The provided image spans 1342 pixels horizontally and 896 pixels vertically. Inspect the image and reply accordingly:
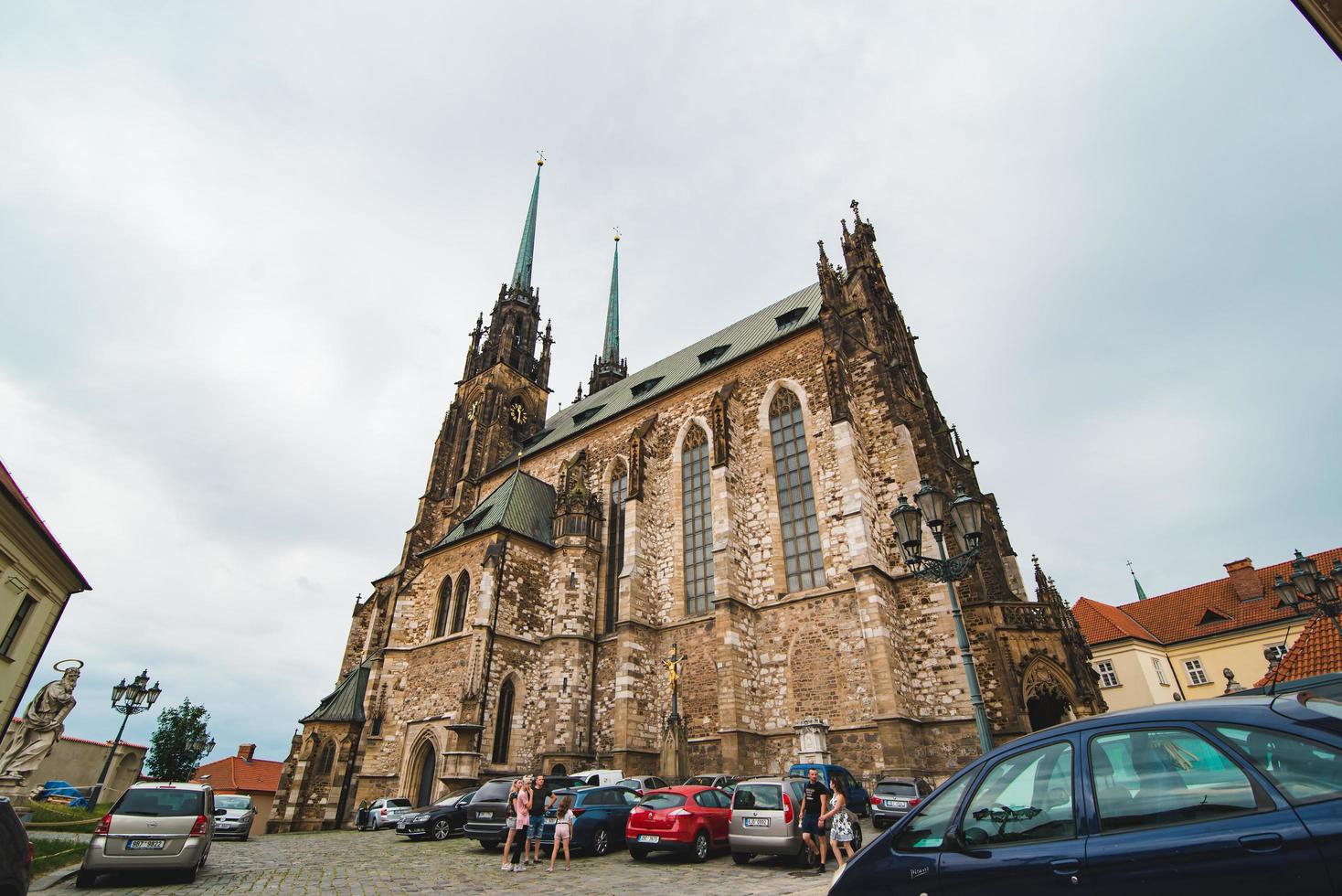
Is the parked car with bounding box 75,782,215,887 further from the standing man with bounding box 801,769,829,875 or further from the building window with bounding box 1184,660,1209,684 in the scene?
the building window with bounding box 1184,660,1209,684

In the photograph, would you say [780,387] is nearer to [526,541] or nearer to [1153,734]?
[526,541]

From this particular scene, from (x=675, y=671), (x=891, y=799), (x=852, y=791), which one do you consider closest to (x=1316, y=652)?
(x=891, y=799)

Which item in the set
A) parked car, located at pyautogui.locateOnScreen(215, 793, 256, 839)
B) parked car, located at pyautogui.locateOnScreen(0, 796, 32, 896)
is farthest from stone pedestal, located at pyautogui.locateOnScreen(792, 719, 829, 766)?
parked car, located at pyautogui.locateOnScreen(215, 793, 256, 839)

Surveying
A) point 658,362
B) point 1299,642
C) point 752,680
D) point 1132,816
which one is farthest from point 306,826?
point 1299,642

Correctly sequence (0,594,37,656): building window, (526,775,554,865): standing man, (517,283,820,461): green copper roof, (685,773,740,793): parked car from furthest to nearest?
1. (517,283,820,461): green copper roof
2. (685,773,740,793): parked car
3. (0,594,37,656): building window
4. (526,775,554,865): standing man

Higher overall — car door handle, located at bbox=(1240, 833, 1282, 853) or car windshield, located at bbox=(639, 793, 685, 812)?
car windshield, located at bbox=(639, 793, 685, 812)

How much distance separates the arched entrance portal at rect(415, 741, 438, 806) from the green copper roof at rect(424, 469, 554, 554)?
268 inches

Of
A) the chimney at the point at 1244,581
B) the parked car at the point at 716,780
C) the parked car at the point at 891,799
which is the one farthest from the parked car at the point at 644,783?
the chimney at the point at 1244,581

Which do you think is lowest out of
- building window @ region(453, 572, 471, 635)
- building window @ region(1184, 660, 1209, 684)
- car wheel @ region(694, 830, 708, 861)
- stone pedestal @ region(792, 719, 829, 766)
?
car wheel @ region(694, 830, 708, 861)

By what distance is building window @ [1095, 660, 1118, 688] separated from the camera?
97.9ft

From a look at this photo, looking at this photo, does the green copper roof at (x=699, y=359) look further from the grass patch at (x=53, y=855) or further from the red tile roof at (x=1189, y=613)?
the red tile roof at (x=1189, y=613)

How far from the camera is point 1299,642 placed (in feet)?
46.5

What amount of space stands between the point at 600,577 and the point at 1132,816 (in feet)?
70.8

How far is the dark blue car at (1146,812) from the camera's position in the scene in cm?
202
